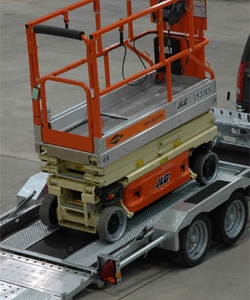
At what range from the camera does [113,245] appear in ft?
31.7

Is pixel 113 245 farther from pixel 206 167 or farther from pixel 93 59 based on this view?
→ pixel 93 59

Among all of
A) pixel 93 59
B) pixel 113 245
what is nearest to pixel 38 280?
pixel 113 245

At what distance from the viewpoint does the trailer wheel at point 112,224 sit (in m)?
9.58

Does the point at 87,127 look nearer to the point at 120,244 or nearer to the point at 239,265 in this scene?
the point at 120,244

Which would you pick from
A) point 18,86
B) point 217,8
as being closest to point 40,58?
point 18,86

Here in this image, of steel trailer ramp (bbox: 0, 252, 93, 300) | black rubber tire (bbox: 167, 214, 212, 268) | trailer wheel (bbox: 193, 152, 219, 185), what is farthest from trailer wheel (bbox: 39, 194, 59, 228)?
trailer wheel (bbox: 193, 152, 219, 185)

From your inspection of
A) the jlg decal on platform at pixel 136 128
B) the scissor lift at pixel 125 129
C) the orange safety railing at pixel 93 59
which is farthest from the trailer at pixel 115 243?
the orange safety railing at pixel 93 59

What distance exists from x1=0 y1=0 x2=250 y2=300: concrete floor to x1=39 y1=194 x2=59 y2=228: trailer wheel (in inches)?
34.8

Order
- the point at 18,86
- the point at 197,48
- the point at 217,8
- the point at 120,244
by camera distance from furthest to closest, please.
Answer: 1. the point at 217,8
2. the point at 18,86
3. the point at 197,48
4. the point at 120,244

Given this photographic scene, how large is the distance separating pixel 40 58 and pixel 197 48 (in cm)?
771

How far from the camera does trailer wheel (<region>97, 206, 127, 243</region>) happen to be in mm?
9578

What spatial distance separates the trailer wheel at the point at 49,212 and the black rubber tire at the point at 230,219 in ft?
5.44

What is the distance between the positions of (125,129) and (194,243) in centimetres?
142

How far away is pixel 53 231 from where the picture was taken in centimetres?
1012
